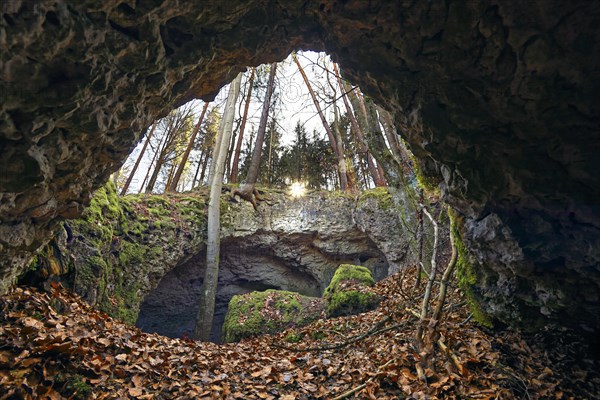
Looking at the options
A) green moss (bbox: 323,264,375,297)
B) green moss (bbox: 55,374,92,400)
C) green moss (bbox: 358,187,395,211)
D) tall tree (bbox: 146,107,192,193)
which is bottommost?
green moss (bbox: 55,374,92,400)

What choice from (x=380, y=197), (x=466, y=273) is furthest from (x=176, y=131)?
(x=466, y=273)

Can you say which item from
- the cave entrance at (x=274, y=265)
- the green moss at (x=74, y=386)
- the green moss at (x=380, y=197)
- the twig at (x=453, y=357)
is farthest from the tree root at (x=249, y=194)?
the twig at (x=453, y=357)

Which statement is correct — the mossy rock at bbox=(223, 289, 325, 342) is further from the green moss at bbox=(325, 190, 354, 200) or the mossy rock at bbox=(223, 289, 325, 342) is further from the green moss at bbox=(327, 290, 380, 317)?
the green moss at bbox=(325, 190, 354, 200)

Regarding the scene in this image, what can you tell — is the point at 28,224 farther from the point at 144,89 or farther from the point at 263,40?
the point at 263,40

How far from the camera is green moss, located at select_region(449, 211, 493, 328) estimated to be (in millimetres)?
3721

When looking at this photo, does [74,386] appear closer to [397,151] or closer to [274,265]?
[397,151]

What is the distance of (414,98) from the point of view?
2.86 meters

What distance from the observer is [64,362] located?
9.64ft

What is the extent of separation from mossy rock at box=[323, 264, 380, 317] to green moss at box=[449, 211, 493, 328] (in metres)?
3.42

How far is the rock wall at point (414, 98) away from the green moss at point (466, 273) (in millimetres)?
212

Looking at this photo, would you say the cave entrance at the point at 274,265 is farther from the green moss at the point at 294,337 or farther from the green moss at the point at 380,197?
the green moss at the point at 294,337

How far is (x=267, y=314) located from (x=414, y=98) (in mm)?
7245

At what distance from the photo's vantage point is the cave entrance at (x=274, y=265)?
11484 mm

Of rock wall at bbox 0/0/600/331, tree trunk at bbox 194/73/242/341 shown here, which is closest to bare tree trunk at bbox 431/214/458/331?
rock wall at bbox 0/0/600/331
